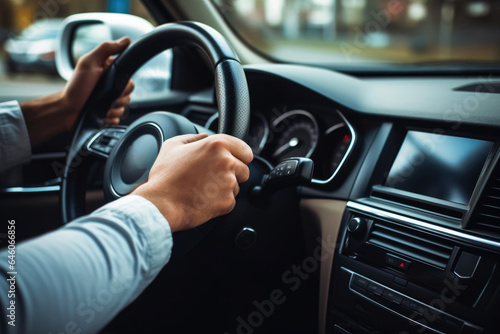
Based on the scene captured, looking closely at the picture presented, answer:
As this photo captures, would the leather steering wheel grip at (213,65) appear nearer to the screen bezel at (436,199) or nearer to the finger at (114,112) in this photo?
the finger at (114,112)

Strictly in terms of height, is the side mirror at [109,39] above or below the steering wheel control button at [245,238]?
above

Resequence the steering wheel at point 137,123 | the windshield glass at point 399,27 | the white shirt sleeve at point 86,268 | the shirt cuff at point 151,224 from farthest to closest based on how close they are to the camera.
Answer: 1. the windshield glass at point 399,27
2. the steering wheel at point 137,123
3. the shirt cuff at point 151,224
4. the white shirt sleeve at point 86,268

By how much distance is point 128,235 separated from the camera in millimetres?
683

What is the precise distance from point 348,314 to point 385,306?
0.42ft

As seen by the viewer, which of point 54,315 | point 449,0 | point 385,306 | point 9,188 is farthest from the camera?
point 449,0

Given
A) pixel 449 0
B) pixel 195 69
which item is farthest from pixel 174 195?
pixel 449 0

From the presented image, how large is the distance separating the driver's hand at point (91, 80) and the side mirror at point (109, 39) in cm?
46

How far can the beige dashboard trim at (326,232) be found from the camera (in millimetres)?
1280

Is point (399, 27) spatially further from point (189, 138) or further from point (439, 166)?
Answer: point (189, 138)

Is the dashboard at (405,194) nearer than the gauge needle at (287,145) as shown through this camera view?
Yes

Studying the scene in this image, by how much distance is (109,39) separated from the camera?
6.05ft

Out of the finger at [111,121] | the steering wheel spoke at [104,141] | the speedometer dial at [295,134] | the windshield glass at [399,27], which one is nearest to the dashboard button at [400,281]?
the speedometer dial at [295,134]

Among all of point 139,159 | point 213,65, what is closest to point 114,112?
point 139,159

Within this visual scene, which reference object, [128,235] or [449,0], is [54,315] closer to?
[128,235]
